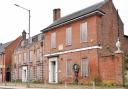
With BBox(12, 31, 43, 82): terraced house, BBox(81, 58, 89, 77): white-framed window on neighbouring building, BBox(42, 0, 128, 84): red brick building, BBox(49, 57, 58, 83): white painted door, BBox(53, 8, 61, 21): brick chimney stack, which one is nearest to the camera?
BBox(42, 0, 128, 84): red brick building

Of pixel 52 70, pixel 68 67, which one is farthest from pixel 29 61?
pixel 68 67

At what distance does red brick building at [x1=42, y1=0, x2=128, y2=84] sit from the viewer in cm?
3285

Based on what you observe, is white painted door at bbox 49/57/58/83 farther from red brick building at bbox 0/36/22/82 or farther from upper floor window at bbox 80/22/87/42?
red brick building at bbox 0/36/22/82

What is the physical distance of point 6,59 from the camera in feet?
210

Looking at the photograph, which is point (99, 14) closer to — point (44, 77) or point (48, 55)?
point (48, 55)

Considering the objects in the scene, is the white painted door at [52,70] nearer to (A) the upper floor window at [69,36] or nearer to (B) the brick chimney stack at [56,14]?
(A) the upper floor window at [69,36]

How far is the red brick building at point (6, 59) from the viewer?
208 feet

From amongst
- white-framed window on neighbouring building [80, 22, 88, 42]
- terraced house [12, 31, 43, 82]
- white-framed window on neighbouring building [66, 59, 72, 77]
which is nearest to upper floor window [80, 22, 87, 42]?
white-framed window on neighbouring building [80, 22, 88, 42]

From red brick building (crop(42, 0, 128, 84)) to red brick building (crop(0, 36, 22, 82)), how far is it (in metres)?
22.8

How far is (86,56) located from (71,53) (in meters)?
3.31

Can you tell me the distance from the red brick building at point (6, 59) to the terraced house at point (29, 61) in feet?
8.72

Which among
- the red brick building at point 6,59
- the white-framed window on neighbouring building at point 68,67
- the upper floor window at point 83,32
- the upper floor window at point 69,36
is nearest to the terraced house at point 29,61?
the red brick building at point 6,59

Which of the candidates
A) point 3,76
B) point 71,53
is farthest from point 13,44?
point 71,53

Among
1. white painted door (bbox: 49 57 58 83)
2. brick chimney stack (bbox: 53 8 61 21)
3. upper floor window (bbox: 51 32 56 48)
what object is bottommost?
white painted door (bbox: 49 57 58 83)
